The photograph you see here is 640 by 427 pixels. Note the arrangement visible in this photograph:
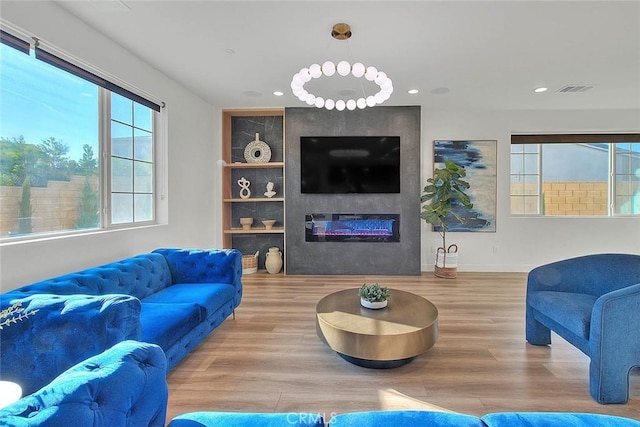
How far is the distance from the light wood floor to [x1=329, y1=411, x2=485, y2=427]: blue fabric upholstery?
2.62 ft

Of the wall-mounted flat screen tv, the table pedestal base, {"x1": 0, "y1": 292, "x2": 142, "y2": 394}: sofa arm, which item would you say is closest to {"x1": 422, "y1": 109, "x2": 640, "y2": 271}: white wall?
the wall-mounted flat screen tv

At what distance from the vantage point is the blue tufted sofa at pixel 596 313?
1.74 meters

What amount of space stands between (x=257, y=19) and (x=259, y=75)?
111cm

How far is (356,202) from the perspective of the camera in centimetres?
478

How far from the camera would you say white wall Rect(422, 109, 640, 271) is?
492cm

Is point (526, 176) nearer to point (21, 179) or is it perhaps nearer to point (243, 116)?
point (243, 116)

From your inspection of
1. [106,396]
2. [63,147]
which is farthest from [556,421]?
[63,147]

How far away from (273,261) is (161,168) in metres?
2.19

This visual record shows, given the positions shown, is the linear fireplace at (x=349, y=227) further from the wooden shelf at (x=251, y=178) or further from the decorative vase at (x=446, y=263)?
the decorative vase at (x=446, y=263)

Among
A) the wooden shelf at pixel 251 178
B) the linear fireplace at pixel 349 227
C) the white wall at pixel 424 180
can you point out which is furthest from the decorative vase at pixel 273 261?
the white wall at pixel 424 180

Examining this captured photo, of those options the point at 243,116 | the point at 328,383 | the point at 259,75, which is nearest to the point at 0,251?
the point at 328,383

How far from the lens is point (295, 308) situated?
11.0ft

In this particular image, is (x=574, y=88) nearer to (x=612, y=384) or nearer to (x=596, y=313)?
(x=596, y=313)

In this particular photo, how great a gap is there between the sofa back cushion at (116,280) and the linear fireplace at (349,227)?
2427mm
